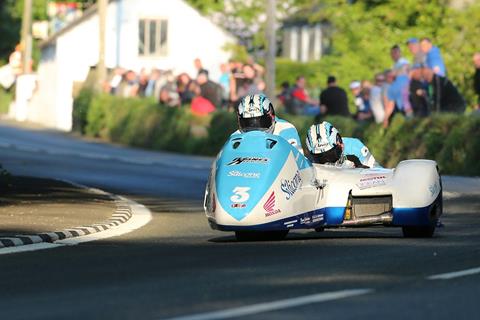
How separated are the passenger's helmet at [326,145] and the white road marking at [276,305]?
6.21 m

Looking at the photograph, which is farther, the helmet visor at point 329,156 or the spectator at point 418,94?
the spectator at point 418,94

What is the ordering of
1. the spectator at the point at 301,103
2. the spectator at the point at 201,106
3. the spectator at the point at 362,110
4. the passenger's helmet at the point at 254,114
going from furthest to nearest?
1. the spectator at the point at 201,106
2. the spectator at the point at 301,103
3. the spectator at the point at 362,110
4. the passenger's helmet at the point at 254,114

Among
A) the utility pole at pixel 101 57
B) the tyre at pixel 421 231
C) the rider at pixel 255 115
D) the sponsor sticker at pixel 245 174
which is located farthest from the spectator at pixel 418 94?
the utility pole at pixel 101 57

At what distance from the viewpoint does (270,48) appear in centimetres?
4284

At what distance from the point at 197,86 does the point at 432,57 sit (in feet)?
42.0

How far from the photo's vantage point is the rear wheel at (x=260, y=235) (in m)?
17.6

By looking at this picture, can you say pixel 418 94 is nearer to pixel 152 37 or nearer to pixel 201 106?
pixel 201 106

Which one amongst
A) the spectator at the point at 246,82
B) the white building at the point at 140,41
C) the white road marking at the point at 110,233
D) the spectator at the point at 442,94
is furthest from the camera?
the white building at the point at 140,41

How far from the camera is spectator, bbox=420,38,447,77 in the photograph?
32.9 meters

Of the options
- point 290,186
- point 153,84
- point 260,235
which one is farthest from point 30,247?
point 153,84

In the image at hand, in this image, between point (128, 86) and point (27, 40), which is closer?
point (128, 86)

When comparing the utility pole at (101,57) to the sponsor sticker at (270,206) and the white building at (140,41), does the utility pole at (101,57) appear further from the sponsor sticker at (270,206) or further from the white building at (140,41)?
the sponsor sticker at (270,206)

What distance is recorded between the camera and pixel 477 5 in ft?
152

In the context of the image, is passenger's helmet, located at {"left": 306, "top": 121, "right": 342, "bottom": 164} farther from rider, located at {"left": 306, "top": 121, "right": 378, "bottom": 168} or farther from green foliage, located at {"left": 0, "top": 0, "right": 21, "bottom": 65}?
green foliage, located at {"left": 0, "top": 0, "right": 21, "bottom": 65}
